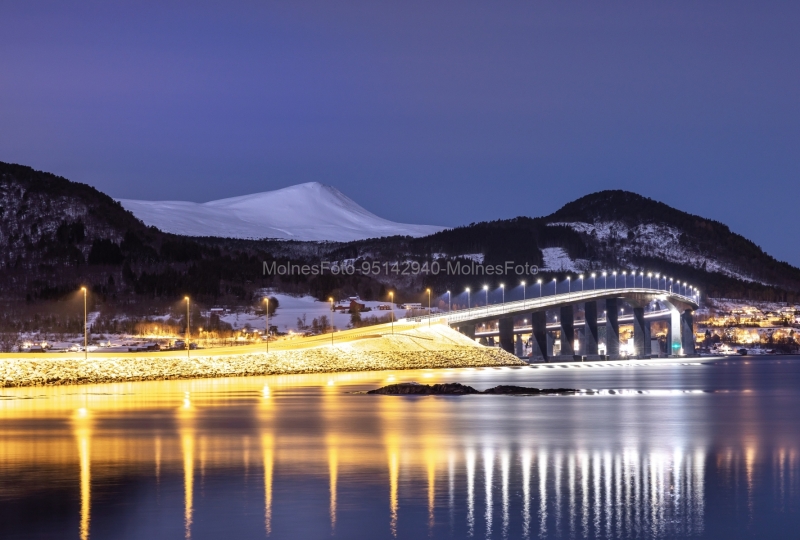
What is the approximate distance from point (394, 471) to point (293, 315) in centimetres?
14762

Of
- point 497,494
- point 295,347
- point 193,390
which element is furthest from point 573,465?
point 295,347

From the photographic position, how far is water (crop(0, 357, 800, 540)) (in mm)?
18844

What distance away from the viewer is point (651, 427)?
3869 centimetres

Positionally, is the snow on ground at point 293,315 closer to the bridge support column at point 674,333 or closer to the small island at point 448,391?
the bridge support column at point 674,333

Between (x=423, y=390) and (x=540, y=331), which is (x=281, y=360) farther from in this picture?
(x=540, y=331)

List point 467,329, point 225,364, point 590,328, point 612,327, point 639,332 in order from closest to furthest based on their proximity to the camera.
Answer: point 225,364 < point 467,329 < point 590,328 < point 612,327 < point 639,332

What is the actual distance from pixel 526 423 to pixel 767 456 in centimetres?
1186

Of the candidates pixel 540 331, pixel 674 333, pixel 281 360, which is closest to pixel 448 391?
pixel 281 360

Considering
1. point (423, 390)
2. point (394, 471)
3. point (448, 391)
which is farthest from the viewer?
point (423, 390)

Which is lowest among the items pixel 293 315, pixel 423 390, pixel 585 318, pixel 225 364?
pixel 423 390

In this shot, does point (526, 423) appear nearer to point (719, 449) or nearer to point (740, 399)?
point (719, 449)

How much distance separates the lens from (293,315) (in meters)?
172

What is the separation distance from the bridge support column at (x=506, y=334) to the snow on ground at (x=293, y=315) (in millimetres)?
31089

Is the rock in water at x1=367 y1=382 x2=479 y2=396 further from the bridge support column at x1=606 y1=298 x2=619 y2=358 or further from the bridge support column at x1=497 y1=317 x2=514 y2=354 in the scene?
the bridge support column at x1=606 y1=298 x2=619 y2=358
